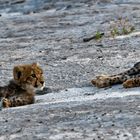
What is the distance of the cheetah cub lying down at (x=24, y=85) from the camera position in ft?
32.2

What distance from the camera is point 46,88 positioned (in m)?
11.2

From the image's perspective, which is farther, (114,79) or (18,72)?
(114,79)

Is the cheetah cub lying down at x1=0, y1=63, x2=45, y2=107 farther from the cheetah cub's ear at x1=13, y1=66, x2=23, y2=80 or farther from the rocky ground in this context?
the rocky ground

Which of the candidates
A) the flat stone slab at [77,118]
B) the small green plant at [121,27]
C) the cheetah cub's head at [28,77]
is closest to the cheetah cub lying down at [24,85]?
the cheetah cub's head at [28,77]

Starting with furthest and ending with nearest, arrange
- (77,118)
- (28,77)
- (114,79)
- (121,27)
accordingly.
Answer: (121,27)
(114,79)
(28,77)
(77,118)

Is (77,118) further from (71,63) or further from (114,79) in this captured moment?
(71,63)

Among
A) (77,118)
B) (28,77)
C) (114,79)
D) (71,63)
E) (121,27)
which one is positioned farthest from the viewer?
(121,27)

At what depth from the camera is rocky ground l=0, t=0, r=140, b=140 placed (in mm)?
7820

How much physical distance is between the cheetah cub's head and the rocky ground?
29 cm

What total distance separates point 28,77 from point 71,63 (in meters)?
4.31

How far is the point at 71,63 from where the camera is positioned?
46.2ft

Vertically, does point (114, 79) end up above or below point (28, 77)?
below

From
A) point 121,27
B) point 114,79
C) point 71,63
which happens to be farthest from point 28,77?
point 121,27

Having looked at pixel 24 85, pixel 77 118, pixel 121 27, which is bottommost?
pixel 77 118
